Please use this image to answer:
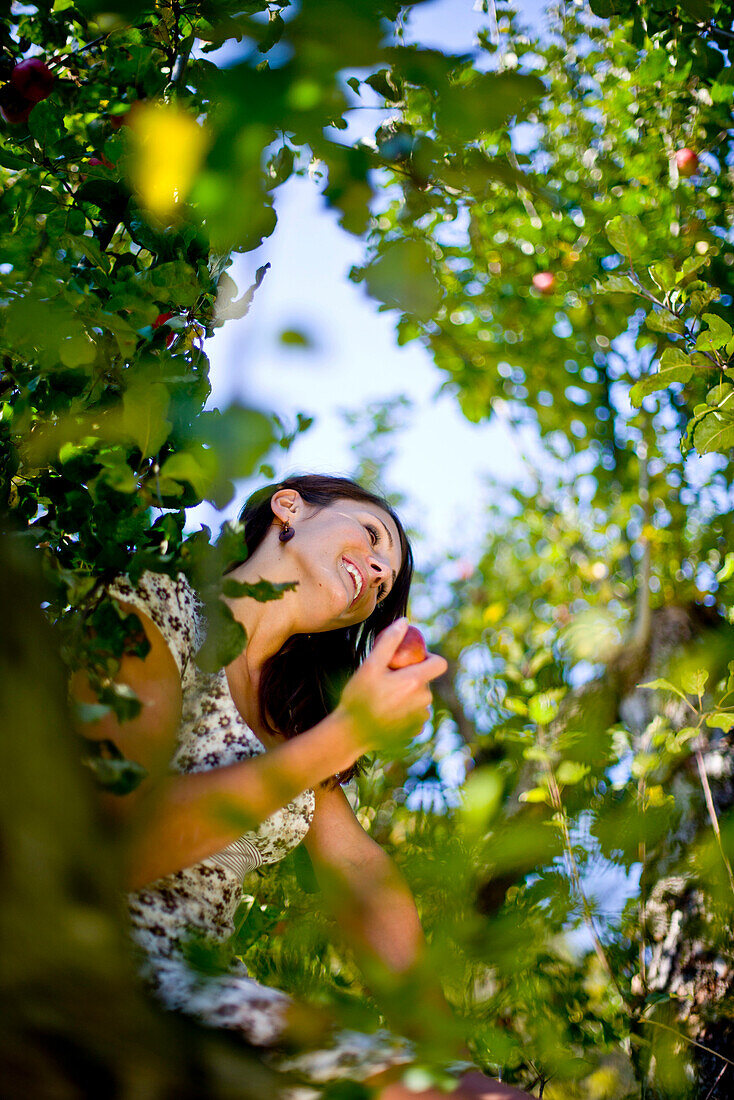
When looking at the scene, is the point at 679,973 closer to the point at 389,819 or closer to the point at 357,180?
the point at 389,819

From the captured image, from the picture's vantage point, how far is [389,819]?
3008 mm

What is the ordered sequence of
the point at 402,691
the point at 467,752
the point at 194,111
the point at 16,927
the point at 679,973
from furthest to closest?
1. the point at 467,752
2. the point at 679,973
3. the point at 194,111
4. the point at 402,691
5. the point at 16,927

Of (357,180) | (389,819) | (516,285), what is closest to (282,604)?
(357,180)

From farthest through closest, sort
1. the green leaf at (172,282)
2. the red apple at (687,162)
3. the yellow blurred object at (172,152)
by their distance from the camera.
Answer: the red apple at (687,162) < the green leaf at (172,282) < the yellow blurred object at (172,152)

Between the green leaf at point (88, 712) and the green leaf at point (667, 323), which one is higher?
the green leaf at point (667, 323)

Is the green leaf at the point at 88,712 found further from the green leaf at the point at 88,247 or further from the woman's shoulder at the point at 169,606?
the green leaf at the point at 88,247

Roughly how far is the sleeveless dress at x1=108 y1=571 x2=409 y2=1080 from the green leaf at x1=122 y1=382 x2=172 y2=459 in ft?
1.04

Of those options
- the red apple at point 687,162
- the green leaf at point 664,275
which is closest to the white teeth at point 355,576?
the green leaf at point 664,275

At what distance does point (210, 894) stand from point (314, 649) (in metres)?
0.90

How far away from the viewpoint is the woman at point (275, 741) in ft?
3.03

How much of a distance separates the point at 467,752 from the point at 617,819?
3.66 metres

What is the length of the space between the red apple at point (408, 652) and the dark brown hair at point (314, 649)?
68cm

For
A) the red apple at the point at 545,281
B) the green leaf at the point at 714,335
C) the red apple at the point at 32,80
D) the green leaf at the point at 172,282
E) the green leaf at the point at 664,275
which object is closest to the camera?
the green leaf at the point at 172,282

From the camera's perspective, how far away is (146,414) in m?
1.04
